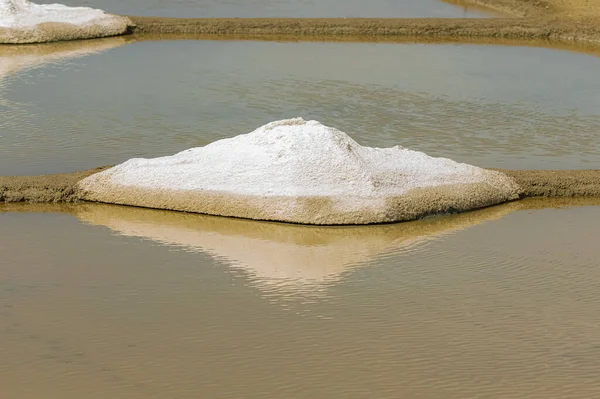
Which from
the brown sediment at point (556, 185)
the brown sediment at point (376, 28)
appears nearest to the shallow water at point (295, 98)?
the brown sediment at point (556, 185)

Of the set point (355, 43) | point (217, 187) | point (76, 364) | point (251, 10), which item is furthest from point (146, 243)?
point (251, 10)

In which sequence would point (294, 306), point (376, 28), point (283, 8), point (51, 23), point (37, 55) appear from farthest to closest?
point (283, 8) → point (376, 28) → point (51, 23) → point (37, 55) → point (294, 306)

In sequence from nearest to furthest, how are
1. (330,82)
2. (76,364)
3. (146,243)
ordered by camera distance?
(76,364), (146,243), (330,82)

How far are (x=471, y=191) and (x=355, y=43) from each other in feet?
22.1

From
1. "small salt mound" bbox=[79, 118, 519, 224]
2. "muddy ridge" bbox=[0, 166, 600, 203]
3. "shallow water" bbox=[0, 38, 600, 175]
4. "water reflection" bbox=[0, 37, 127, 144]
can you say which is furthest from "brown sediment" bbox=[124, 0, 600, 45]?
"small salt mound" bbox=[79, 118, 519, 224]

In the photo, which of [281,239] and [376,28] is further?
[376,28]

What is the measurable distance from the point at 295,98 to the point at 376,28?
436 centimetres

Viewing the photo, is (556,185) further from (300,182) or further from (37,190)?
(37,190)

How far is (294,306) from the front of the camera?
5980mm

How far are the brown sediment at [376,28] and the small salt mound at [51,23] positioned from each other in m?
0.49

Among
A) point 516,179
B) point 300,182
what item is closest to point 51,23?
point 300,182

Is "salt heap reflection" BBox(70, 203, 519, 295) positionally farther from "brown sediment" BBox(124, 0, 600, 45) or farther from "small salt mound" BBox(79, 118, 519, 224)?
"brown sediment" BBox(124, 0, 600, 45)

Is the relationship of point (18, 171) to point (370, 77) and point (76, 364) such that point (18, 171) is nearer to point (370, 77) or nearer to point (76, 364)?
point (76, 364)

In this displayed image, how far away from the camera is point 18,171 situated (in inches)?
332
